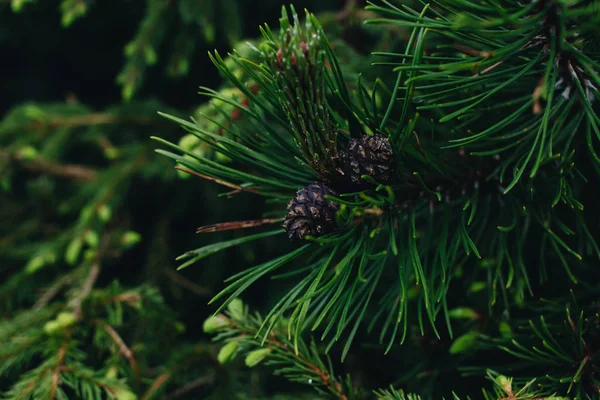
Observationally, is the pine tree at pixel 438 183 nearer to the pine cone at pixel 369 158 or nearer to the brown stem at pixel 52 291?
the pine cone at pixel 369 158

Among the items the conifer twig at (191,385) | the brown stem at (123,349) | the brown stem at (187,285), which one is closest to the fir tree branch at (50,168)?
the brown stem at (187,285)

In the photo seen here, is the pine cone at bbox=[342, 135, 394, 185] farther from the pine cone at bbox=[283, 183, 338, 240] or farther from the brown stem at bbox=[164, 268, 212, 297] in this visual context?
the brown stem at bbox=[164, 268, 212, 297]

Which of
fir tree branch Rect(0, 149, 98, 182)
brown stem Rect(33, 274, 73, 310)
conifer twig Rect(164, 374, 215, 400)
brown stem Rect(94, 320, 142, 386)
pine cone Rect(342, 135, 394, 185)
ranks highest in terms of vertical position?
fir tree branch Rect(0, 149, 98, 182)

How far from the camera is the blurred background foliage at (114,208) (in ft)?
3.30

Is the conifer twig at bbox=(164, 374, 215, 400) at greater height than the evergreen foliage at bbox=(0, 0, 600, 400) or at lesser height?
lesser

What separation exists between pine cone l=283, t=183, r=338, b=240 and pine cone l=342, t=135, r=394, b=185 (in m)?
0.05

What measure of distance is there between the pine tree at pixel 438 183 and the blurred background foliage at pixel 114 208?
0.89 feet

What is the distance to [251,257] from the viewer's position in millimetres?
1227

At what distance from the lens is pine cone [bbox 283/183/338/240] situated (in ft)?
2.00

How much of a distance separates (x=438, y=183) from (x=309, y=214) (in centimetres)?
22

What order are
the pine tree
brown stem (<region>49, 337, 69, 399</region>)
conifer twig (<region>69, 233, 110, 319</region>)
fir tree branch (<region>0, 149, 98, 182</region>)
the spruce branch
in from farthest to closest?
fir tree branch (<region>0, 149, 98, 182</region>) → conifer twig (<region>69, 233, 110, 319</region>) → brown stem (<region>49, 337, 69, 399</region>) → the spruce branch → the pine tree

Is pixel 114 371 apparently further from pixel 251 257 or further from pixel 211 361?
pixel 251 257

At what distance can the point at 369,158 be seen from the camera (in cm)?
61

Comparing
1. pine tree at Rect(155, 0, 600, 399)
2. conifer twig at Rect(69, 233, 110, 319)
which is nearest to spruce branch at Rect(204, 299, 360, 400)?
pine tree at Rect(155, 0, 600, 399)
